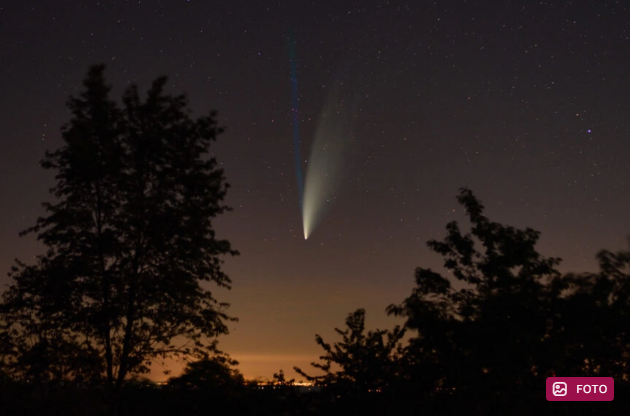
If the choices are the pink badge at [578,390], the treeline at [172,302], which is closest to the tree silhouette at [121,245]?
the treeline at [172,302]

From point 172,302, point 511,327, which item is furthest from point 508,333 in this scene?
point 172,302

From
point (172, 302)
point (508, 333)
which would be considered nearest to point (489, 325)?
point (508, 333)

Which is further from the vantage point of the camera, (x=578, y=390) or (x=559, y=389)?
(x=578, y=390)

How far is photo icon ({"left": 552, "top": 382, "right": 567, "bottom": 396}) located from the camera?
17859 mm

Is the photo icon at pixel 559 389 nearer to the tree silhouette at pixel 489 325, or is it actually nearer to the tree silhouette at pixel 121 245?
the tree silhouette at pixel 489 325

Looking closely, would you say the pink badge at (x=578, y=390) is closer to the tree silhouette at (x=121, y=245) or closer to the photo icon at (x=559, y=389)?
the photo icon at (x=559, y=389)

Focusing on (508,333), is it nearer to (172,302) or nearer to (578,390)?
(578,390)

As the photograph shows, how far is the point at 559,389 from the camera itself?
17953 mm

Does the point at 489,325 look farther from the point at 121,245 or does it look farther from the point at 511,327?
the point at 121,245

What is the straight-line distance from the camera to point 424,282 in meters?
20.1

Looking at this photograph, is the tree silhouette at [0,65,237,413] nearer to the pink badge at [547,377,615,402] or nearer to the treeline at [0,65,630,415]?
the treeline at [0,65,630,415]

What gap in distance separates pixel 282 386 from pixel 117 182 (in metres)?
9.06

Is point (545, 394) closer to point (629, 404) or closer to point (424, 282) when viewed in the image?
point (629, 404)

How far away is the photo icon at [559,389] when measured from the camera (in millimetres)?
17859
